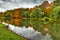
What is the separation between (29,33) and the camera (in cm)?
251

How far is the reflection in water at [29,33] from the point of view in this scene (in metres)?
2.49

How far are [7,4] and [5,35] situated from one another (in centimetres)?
62

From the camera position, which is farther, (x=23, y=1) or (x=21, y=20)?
(x=23, y=1)

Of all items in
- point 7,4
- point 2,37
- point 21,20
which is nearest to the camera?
point 2,37

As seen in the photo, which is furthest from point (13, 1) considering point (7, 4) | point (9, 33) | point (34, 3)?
point (9, 33)

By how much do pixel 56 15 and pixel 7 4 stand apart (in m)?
0.77

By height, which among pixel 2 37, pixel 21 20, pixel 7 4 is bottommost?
pixel 2 37

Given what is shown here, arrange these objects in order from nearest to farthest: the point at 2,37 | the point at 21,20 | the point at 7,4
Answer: the point at 2,37 → the point at 21,20 → the point at 7,4

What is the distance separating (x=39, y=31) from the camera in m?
2.51

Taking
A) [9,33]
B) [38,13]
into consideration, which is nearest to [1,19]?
[9,33]

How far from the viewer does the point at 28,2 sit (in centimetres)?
296

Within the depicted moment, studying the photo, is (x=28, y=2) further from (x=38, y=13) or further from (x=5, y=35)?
(x=5, y=35)

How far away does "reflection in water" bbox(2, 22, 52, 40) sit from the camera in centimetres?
249

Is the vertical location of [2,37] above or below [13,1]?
below
